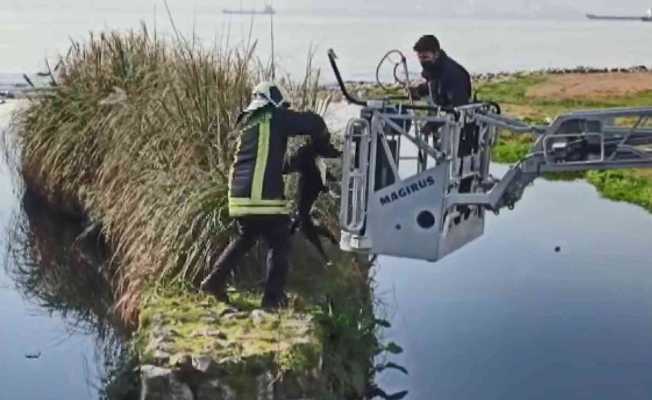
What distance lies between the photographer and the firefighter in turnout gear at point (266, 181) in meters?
10.6

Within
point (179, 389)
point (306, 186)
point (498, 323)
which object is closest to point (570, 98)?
point (498, 323)

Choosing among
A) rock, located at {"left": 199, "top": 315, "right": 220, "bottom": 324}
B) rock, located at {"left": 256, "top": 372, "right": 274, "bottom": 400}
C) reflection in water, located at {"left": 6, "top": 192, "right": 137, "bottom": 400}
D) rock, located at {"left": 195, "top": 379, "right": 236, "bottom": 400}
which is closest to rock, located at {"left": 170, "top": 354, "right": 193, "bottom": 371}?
rock, located at {"left": 195, "top": 379, "right": 236, "bottom": 400}

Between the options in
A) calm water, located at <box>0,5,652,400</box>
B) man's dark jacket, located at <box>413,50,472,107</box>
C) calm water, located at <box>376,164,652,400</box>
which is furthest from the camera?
calm water, located at <box>376,164,652,400</box>

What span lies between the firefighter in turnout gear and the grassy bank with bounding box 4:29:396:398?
42 cm

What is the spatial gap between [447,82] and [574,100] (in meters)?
39.4

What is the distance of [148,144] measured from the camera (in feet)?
47.2

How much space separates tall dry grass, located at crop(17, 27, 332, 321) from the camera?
12.1m

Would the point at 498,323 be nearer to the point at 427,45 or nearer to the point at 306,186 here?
the point at 306,186

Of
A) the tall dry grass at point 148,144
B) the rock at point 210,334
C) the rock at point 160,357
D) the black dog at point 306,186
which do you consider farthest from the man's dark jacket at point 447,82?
the rock at point 160,357

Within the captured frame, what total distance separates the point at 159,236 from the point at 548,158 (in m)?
4.18

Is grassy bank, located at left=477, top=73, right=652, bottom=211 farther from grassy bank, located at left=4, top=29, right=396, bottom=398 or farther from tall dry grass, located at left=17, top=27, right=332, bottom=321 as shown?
grassy bank, located at left=4, top=29, right=396, bottom=398

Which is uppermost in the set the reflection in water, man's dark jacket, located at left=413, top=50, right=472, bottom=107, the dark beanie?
the dark beanie

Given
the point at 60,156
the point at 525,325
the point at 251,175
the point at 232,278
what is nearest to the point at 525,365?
the point at 525,325

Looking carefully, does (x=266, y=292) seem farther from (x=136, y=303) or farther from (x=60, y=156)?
(x=60, y=156)
